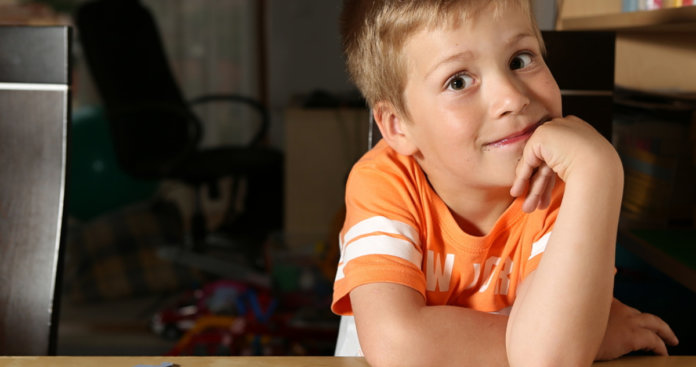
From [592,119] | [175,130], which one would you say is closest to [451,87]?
[592,119]

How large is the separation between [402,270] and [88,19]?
249 cm

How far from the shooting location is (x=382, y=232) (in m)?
0.76

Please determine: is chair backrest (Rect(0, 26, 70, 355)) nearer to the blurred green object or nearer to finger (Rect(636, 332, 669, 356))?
finger (Rect(636, 332, 669, 356))

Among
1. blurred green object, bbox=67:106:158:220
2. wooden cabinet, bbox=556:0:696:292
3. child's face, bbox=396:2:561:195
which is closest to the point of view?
child's face, bbox=396:2:561:195

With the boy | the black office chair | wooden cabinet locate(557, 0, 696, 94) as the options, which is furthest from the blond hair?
the black office chair

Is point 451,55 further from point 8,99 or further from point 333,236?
point 333,236

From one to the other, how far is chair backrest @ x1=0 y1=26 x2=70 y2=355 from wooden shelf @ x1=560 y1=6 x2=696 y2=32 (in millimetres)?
840

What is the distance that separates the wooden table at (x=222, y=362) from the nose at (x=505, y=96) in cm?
24

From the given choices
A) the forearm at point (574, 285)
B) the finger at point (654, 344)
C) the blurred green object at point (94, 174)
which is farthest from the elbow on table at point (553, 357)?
the blurred green object at point (94, 174)

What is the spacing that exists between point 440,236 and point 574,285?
21 centimetres

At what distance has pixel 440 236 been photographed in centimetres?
81

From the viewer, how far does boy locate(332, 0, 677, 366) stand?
25.2 inches

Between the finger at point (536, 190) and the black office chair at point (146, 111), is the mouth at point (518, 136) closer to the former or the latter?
the finger at point (536, 190)

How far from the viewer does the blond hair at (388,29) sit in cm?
73
